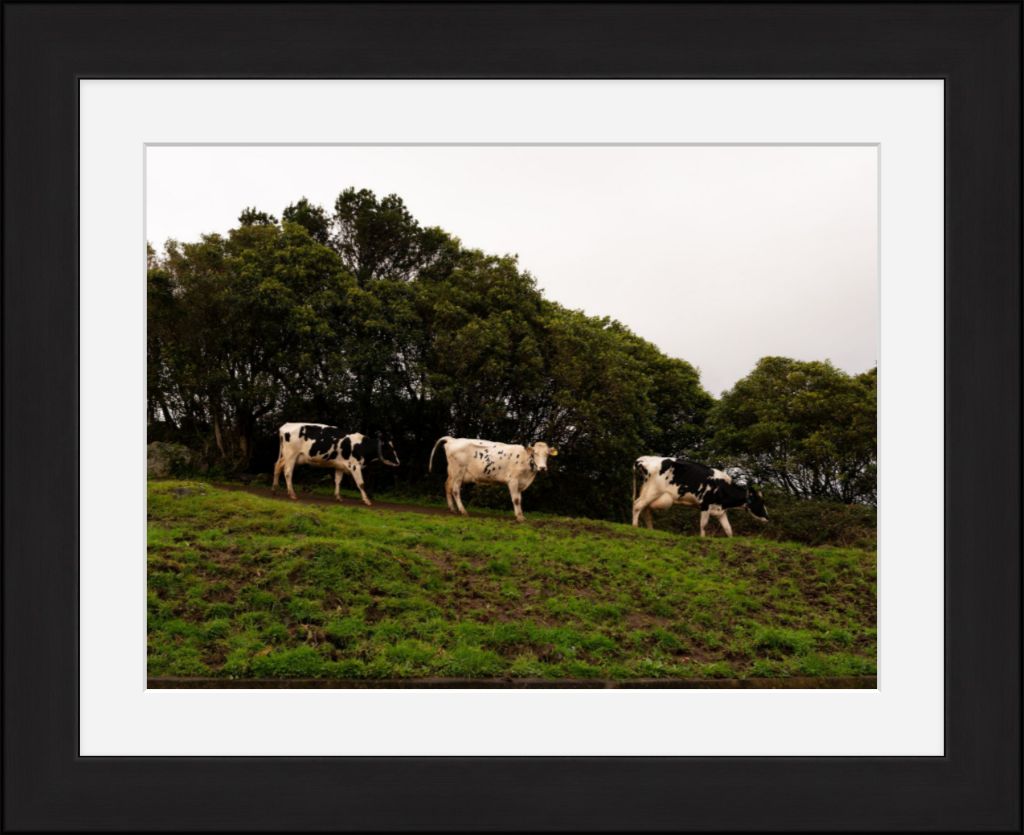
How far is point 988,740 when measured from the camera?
4590 millimetres

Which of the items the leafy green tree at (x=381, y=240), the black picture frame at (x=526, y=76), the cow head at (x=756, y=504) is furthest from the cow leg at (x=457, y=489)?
the black picture frame at (x=526, y=76)

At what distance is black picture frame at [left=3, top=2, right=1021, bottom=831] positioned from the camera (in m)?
4.45

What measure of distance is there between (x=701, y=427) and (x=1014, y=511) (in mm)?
10266

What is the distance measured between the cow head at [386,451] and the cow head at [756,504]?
6871 millimetres

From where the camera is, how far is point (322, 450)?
1245cm

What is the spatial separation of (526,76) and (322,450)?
9.05 metres

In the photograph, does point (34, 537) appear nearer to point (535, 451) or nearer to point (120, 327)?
point (120, 327)

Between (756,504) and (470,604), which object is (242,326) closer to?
(470,604)

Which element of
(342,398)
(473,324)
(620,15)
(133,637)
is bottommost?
(133,637)

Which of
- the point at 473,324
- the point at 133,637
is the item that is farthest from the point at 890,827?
the point at 473,324

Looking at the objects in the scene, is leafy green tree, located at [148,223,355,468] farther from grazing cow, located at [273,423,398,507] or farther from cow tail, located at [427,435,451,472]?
cow tail, located at [427,435,451,472]

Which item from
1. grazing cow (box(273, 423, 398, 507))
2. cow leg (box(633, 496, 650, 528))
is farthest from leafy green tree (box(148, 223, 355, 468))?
cow leg (box(633, 496, 650, 528))

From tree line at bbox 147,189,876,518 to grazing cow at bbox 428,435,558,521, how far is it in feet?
3.09

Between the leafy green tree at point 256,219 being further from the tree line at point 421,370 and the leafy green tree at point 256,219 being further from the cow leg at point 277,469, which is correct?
the cow leg at point 277,469
